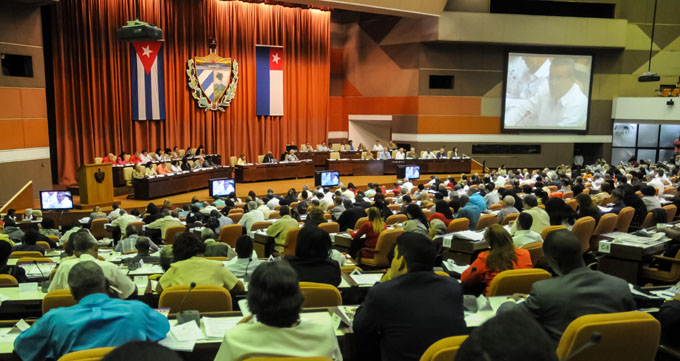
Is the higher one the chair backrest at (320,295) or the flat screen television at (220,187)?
the chair backrest at (320,295)

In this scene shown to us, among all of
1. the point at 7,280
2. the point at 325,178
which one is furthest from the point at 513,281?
the point at 325,178

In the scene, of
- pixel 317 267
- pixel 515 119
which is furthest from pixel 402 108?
pixel 317 267

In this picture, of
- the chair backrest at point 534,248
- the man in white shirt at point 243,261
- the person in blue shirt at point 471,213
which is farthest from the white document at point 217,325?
the person in blue shirt at point 471,213

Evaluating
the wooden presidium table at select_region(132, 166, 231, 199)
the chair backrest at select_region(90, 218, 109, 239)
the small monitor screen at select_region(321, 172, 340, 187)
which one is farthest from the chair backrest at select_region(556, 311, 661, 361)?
the wooden presidium table at select_region(132, 166, 231, 199)

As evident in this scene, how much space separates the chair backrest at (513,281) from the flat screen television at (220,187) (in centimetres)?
927

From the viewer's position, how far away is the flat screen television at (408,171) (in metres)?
15.6

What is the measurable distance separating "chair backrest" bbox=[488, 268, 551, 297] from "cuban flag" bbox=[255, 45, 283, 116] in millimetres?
16113

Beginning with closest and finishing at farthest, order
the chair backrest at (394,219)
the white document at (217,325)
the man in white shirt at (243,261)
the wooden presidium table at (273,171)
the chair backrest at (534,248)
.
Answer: the white document at (217,325) → the man in white shirt at (243,261) → the chair backrest at (534,248) → the chair backrest at (394,219) → the wooden presidium table at (273,171)

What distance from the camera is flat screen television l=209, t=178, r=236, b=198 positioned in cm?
1205

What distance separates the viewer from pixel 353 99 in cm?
2205

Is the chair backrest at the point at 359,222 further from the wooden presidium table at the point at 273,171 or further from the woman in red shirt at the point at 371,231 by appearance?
the wooden presidium table at the point at 273,171

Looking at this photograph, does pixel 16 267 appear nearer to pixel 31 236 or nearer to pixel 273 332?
pixel 31 236

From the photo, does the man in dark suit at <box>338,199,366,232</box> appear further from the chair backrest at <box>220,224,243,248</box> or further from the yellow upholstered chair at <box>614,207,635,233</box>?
the yellow upholstered chair at <box>614,207,635,233</box>

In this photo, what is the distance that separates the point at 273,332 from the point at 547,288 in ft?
4.74
